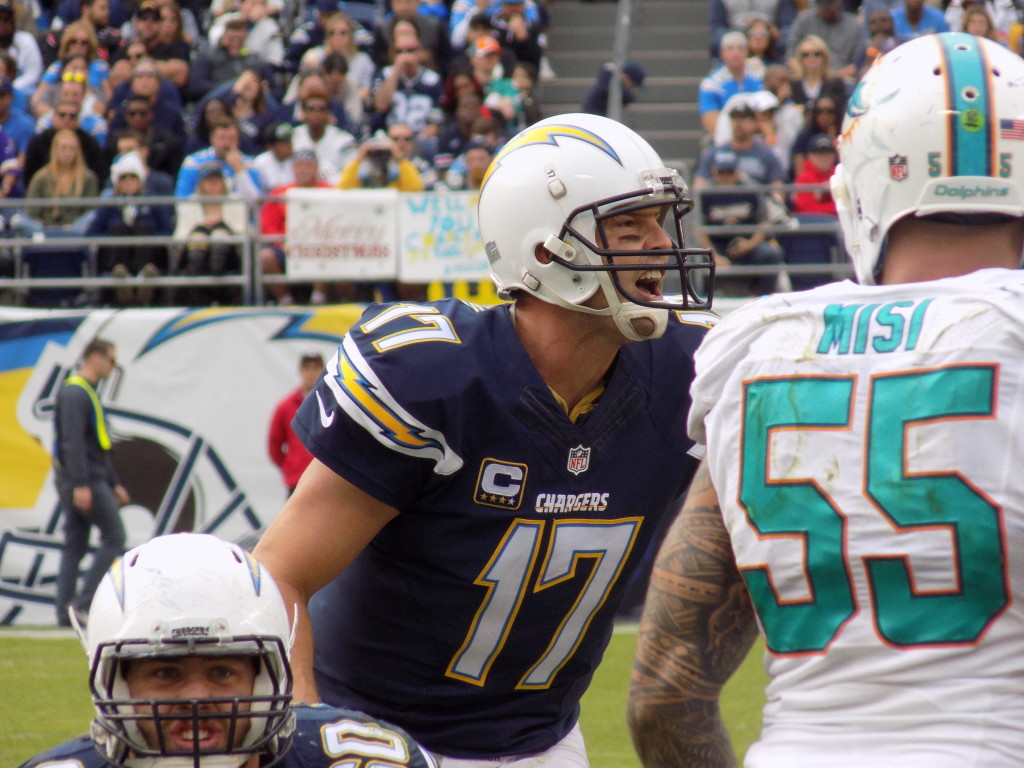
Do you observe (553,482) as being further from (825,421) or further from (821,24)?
(821,24)

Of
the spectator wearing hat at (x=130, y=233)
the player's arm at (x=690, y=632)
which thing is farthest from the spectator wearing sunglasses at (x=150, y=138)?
the player's arm at (x=690, y=632)

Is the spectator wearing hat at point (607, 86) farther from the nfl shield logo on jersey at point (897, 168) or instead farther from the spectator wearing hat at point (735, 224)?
the nfl shield logo on jersey at point (897, 168)

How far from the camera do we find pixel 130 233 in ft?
33.6

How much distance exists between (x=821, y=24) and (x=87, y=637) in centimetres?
1089

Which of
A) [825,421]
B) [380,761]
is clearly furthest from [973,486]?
[380,761]

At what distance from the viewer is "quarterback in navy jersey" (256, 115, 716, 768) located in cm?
264

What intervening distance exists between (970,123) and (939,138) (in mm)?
42

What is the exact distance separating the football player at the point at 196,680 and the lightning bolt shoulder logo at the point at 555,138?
1.11m

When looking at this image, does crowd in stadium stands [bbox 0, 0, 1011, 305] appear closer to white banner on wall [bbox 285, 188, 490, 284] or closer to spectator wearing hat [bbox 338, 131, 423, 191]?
spectator wearing hat [bbox 338, 131, 423, 191]

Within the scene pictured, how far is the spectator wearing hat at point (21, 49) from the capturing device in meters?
13.3

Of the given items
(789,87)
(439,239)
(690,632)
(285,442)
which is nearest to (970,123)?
(690,632)

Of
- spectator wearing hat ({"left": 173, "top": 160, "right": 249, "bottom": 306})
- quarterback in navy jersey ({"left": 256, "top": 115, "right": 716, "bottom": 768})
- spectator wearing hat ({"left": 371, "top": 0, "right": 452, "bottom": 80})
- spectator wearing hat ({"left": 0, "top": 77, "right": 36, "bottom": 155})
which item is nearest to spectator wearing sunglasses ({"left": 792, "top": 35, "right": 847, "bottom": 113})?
spectator wearing hat ({"left": 371, "top": 0, "right": 452, "bottom": 80})

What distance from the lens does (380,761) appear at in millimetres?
2188

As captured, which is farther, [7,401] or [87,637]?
[7,401]
